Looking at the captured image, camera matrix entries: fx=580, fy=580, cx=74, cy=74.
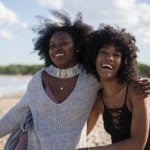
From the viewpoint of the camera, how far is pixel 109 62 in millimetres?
4129

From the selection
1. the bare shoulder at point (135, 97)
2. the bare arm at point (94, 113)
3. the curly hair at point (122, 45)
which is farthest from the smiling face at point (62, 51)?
the bare shoulder at point (135, 97)

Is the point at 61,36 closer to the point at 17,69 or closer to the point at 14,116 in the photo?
the point at 14,116

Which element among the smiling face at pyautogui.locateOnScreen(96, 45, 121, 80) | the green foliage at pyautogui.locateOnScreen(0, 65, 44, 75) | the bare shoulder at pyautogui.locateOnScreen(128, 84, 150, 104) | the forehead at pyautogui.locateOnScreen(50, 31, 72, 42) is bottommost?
the green foliage at pyautogui.locateOnScreen(0, 65, 44, 75)

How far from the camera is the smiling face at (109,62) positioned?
4133 millimetres

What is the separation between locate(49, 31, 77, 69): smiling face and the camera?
176 inches

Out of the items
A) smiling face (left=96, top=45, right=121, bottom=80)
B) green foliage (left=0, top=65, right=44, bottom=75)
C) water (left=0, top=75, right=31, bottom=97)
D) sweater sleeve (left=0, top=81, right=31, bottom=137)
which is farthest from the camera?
green foliage (left=0, top=65, right=44, bottom=75)

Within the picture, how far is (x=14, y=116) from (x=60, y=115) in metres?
0.50

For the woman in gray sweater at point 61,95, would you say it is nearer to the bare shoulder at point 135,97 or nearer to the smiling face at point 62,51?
the smiling face at point 62,51

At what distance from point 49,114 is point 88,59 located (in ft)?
1.80

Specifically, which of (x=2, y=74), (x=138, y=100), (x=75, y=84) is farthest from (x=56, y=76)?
(x=2, y=74)

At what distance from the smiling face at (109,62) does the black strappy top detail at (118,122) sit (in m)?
0.25

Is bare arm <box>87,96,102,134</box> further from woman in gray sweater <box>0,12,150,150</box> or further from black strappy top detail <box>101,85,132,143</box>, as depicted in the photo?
black strappy top detail <box>101,85,132,143</box>

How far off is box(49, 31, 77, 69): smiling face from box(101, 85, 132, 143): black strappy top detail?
487 millimetres

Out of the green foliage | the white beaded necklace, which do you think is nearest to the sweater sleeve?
the white beaded necklace
